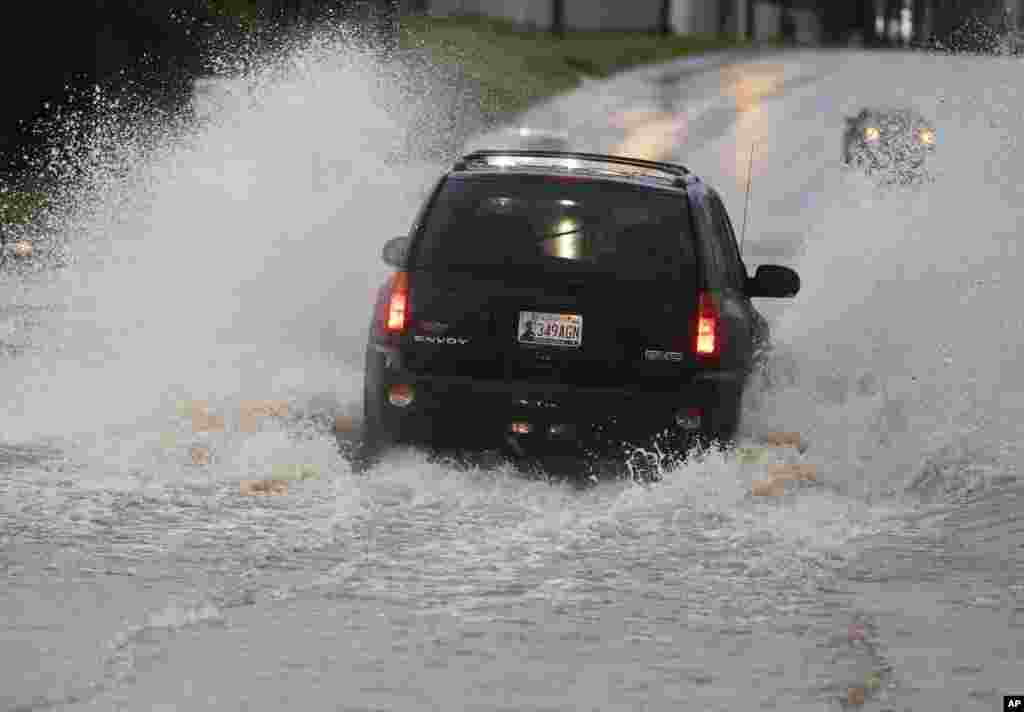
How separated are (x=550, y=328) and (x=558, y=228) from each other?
0.61 m

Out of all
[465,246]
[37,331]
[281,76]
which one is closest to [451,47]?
[281,76]

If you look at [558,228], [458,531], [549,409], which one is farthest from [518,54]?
[458,531]

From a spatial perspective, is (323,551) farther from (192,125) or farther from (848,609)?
(192,125)

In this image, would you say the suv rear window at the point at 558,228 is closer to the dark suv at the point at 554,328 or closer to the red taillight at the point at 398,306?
the dark suv at the point at 554,328

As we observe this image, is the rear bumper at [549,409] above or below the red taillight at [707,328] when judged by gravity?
below

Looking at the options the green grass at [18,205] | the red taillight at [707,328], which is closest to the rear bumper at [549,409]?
the red taillight at [707,328]

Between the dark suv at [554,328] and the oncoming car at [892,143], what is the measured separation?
2074 cm

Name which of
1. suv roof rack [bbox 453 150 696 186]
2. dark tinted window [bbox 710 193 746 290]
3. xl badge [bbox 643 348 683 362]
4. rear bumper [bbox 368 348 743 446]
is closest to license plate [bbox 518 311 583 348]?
rear bumper [bbox 368 348 743 446]

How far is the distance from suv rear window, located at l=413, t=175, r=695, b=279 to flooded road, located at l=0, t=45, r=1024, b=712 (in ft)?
3.41

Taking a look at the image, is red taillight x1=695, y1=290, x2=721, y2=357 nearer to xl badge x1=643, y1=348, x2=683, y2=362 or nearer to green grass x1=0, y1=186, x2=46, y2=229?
xl badge x1=643, y1=348, x2=683, y2=362

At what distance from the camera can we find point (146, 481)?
11.0 meters

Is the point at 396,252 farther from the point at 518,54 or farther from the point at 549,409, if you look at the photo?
the point at 518,54

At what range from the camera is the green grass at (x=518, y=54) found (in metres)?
52.3

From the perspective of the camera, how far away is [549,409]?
37.0 ft
